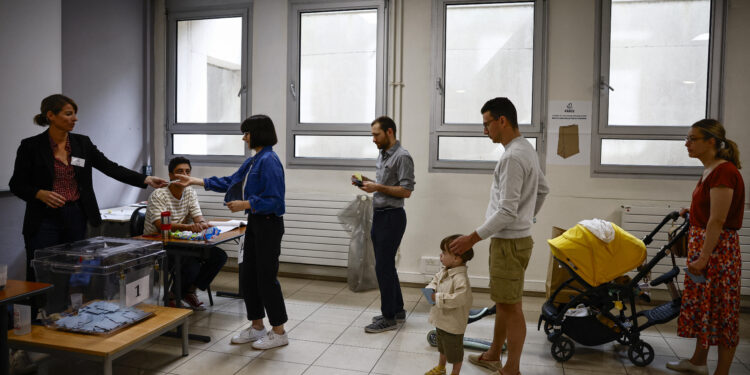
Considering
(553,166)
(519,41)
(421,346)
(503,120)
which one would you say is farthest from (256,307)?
(519,41)

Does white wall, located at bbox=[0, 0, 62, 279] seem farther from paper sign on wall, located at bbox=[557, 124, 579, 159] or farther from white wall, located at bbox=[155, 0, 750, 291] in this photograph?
paper sign on wall, located at bbox=[557, 124, 579, 159]

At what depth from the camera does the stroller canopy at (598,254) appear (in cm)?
317

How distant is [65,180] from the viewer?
10.6 ft

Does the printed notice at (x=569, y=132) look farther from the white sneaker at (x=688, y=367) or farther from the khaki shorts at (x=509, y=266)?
the khaki shorts at (x=509, y=266)

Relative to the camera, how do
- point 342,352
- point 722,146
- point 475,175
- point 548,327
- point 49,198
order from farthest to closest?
point 475,175, point 548,327, point 342,352, point 49,198, point 722,146

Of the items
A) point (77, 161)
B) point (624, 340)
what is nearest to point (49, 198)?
point (77, 161)

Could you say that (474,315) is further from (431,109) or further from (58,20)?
(58,20)

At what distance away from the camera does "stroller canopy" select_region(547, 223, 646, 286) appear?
3.17m

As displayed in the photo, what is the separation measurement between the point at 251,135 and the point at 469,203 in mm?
2271

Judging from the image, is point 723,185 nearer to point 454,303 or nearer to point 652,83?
point 454,303

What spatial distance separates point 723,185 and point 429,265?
260cm

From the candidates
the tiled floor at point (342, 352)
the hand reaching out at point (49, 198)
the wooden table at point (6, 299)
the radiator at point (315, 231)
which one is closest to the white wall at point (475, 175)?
the radiator at point (315, 231)

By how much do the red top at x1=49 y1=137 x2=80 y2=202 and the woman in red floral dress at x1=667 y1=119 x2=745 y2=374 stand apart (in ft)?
11.9

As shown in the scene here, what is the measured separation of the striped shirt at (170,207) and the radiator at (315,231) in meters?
1.10
